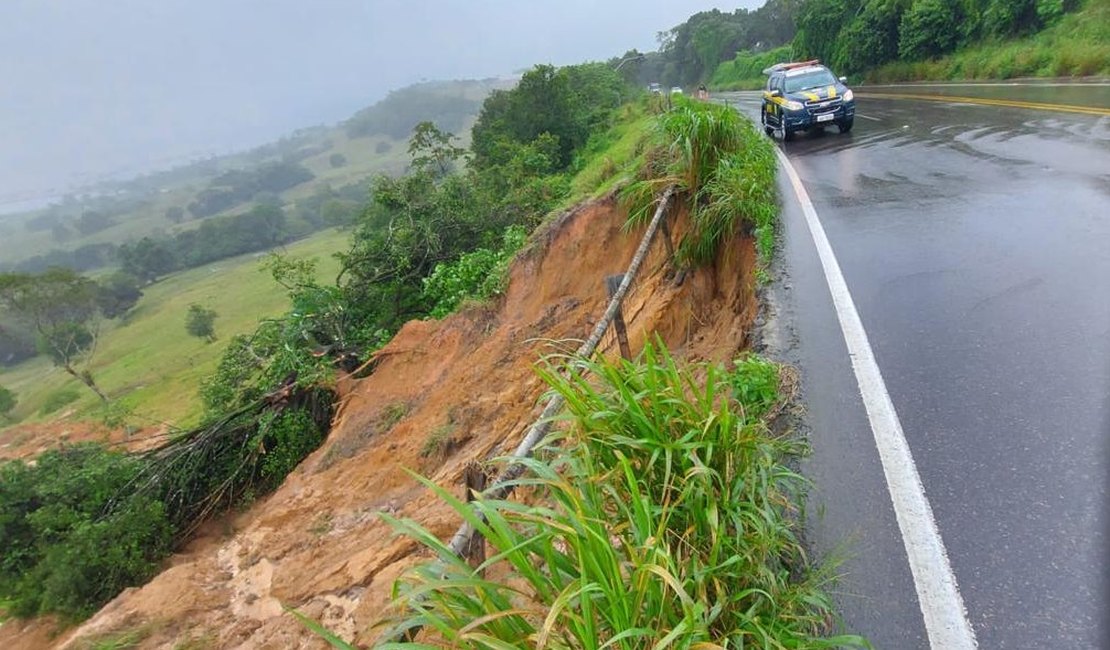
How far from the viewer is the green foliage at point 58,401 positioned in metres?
41.8

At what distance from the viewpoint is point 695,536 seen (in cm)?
240

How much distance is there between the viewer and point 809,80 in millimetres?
14492

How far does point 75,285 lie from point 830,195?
4803 centimetres

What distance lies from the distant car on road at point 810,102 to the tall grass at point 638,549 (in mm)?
12378

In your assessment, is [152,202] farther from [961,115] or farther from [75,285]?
[961,115]

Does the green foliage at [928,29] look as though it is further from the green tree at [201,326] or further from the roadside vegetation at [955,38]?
the green tree at [201,326]

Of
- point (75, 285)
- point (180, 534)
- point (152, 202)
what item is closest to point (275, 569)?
point (180, 534)

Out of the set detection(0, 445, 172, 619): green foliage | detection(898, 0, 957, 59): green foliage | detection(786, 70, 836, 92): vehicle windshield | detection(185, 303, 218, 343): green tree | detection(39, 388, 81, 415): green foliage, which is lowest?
detection(39, 388, 81, 415): green foliage

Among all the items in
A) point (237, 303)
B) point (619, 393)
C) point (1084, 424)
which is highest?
point (619, 393)

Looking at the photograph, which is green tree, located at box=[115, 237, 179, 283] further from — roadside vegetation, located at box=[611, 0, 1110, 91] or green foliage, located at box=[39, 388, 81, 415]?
roadside vegetation, located at box=[611, 0, 1110, 91]

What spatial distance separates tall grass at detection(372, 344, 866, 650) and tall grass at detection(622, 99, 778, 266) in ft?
12.9

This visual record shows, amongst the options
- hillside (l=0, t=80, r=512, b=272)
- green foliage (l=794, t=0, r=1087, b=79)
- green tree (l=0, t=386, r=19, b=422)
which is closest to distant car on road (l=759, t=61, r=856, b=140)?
green foliage (l=794, t=0, r=1087, b=79)

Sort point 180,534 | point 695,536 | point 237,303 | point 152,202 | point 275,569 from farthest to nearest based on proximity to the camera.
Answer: point 152,202 < point 237,303 < point 180,534 < point 275,569 < point 695,536

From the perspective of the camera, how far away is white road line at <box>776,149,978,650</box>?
232 centimetres
